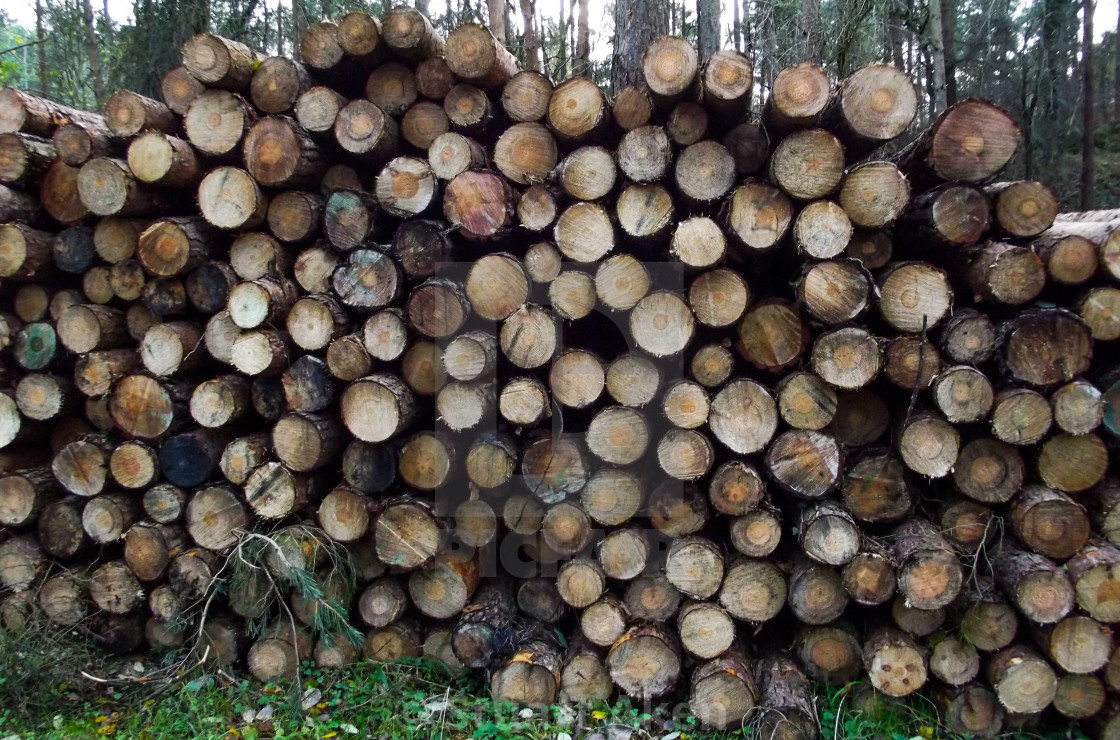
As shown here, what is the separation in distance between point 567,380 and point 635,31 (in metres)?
3.27

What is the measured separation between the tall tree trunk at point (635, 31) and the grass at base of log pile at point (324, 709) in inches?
165

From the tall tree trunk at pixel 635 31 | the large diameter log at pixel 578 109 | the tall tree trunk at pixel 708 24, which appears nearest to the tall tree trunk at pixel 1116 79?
the tall tree trunk at pixel 708 24

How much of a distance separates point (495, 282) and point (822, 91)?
1716 mm

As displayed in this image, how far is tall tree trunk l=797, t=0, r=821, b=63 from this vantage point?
7070 mm

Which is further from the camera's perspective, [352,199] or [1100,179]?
[1100,179]

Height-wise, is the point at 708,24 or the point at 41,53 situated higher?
the point at 41,53

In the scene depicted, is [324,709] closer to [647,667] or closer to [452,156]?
[647,667]

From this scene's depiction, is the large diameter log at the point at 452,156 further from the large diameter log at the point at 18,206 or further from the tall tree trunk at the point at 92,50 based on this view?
the tall tree trunk at the point at 92,50

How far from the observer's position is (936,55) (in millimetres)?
8820

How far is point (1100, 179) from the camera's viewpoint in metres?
11.7

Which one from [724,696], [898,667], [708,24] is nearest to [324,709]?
[724,696]

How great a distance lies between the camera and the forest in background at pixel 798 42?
646 centimetres

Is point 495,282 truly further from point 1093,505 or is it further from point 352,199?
point 1093,505

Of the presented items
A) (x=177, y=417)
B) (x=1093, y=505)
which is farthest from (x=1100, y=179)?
(x=177, y=417)
